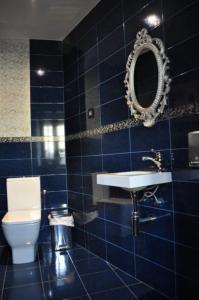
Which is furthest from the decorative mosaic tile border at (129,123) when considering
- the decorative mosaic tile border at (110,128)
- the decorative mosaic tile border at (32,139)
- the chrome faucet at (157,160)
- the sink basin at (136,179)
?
the sink basin at (136,179)

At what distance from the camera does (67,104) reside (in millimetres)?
3682

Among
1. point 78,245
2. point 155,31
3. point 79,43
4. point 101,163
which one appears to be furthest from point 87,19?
point 78,245

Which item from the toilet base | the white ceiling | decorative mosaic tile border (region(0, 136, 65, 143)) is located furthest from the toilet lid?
the white ceiling

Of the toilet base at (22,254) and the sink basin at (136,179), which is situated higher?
the sink basin at (136,179)

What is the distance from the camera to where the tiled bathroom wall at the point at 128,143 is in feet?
5.99

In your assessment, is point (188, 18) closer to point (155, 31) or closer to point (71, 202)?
point (155, 31)

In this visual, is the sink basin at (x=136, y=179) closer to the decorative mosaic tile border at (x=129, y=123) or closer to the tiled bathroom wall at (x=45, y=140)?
the decorative mosaic tile border at (x=129, y=123)

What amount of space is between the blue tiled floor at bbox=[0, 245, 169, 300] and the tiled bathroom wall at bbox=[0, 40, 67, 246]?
844mm

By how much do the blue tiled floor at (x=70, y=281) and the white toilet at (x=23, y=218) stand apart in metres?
0.14

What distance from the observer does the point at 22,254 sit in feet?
9.61

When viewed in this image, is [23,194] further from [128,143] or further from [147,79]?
[147,79]

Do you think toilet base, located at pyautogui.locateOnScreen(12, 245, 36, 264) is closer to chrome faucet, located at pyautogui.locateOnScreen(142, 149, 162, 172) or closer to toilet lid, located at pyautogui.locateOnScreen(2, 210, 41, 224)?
toilet lid, located at pyautogui.locateOnScreen(2, 210, 41, 224)

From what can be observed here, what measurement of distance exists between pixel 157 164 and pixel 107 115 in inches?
35.5

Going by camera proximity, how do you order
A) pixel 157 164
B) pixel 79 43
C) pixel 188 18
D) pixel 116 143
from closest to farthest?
pixel 188 18 < pixel 157 164 < pixel 116 143 < pixel 79 43
